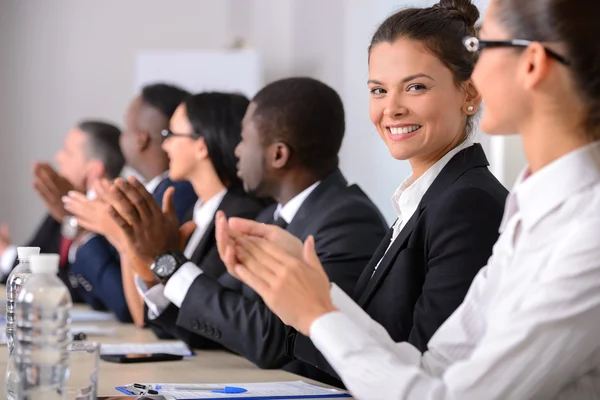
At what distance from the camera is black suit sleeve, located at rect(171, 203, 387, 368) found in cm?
241

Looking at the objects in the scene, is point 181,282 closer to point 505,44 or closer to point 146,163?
point 505,44

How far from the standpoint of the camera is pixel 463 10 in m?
2.09

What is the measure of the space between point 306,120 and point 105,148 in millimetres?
2325

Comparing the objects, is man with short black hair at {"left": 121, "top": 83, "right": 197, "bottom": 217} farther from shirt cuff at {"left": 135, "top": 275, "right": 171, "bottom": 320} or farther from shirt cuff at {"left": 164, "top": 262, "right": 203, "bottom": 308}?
shirt cuff at {"left": 164, "top": 262, "right": 203, "bottom": 308}

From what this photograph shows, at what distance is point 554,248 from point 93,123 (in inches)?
156

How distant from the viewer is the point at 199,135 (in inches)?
133

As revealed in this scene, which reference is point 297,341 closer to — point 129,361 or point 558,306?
point 129,361

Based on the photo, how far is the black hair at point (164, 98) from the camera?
13.3 ft

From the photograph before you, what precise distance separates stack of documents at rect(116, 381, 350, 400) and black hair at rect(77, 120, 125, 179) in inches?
116

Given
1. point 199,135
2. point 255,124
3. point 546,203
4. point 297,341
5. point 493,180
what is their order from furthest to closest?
point 199,135 → point 255,124 → point 297,341 → point 493,180 → point 546,203

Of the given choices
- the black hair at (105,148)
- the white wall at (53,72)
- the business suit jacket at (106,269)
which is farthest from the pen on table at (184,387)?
the white wall at (53,72)

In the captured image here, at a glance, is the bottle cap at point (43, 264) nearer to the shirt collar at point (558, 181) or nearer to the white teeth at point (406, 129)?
the shirt collar at point (558, 181)

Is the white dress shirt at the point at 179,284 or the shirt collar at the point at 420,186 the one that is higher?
the shirt collar at the point at 420,186

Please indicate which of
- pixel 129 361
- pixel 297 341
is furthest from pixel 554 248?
pixel 129 361
